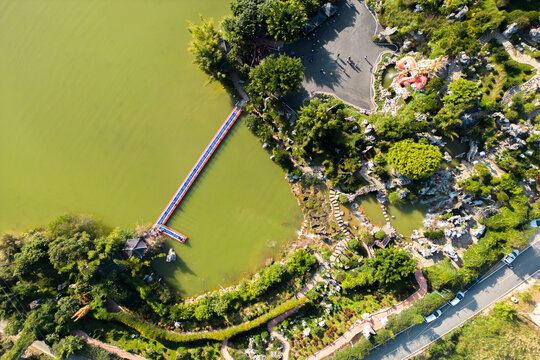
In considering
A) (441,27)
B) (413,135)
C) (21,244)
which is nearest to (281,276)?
(413,135)

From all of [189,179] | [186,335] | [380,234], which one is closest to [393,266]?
[380,234]

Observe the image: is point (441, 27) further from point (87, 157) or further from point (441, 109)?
point (87, 157)

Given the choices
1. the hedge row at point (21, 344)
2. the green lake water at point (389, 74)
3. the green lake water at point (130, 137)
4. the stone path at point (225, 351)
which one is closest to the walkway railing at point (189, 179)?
the green lake water at point (130, 137)

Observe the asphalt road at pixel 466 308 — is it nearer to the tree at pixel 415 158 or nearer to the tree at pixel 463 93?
the tree at pixel 415 158

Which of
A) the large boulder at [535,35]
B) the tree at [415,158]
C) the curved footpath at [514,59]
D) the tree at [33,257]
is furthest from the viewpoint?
the tree at [33,257]

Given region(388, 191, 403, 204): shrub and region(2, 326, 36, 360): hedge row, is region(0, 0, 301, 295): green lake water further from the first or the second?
region(2, 326, 36, 360): hedge row

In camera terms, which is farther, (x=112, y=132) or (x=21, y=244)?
(x=112, y=132)

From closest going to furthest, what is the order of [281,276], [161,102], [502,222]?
[502,222] → [281,276] → [161,102]
